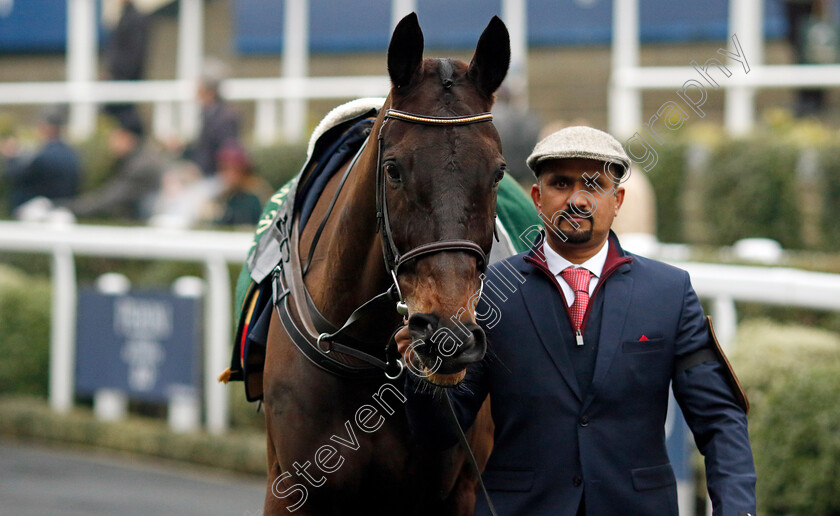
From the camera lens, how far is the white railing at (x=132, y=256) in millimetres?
7574

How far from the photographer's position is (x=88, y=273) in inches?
350

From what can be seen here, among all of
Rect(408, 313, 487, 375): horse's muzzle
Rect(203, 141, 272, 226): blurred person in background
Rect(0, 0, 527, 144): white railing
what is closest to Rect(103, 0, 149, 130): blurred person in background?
Rect(0, 0, 527, 144): white railing

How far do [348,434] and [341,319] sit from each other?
0.32m

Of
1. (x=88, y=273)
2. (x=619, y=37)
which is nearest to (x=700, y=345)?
(x=88, y=273)

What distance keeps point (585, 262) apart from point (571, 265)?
0.04m

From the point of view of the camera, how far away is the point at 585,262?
3062 millimetres

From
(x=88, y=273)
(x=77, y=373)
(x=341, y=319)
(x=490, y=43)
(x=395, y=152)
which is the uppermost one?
(x=490, y=43)

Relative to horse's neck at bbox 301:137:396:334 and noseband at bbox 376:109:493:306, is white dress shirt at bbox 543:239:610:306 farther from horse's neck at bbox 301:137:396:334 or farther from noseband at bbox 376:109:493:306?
horse's neck at bbox 301:137:396:334

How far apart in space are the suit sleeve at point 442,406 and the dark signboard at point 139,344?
4710mm

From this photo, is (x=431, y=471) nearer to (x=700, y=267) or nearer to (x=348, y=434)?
(x=348, y=434)

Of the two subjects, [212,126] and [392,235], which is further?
[212,126]

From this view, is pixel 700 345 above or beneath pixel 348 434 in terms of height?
above

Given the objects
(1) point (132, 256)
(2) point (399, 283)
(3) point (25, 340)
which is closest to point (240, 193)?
(1) point (132, 256)

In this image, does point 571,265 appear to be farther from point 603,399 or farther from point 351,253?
point 351,253
